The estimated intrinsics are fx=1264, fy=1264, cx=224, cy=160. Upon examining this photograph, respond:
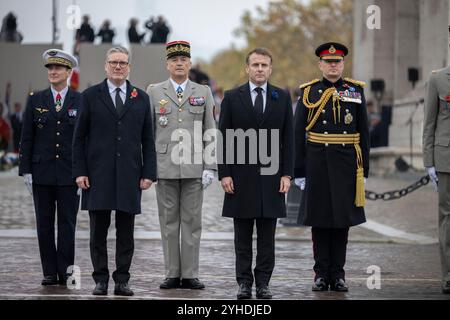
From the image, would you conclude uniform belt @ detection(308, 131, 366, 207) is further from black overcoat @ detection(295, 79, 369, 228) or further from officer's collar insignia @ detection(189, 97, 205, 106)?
officer's collar insignia @ detection(189, 97, 205, 106)

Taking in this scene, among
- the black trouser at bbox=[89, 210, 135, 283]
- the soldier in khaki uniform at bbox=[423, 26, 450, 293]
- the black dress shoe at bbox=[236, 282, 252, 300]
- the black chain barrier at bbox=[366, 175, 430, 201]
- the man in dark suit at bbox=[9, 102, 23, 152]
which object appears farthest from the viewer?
the man in dark suit at bbox=[9, 102, 23, 152]

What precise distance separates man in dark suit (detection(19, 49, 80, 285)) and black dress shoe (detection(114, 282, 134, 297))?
0.98m

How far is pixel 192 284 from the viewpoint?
11.3 meters

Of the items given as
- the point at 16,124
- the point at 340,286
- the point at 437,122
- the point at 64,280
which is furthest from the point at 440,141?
the point at 16,124

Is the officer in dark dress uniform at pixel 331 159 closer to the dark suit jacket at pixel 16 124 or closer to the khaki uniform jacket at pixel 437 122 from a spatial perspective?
the khaki uniform jacket at pixel 437 122

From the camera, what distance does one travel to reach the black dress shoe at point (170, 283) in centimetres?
1124

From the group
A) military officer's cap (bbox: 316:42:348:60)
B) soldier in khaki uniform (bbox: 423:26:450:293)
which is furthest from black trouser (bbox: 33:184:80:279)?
soldier in khaki uniform (bbox: 423:26:450:293)

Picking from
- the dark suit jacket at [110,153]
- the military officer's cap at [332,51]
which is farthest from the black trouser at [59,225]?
the military officer's cap at [332,51]

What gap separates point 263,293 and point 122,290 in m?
1.19

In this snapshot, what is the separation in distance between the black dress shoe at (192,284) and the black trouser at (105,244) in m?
0.68

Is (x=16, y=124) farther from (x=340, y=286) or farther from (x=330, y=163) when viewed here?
(x=340, y=286)

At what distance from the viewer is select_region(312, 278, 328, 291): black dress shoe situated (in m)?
11.2
